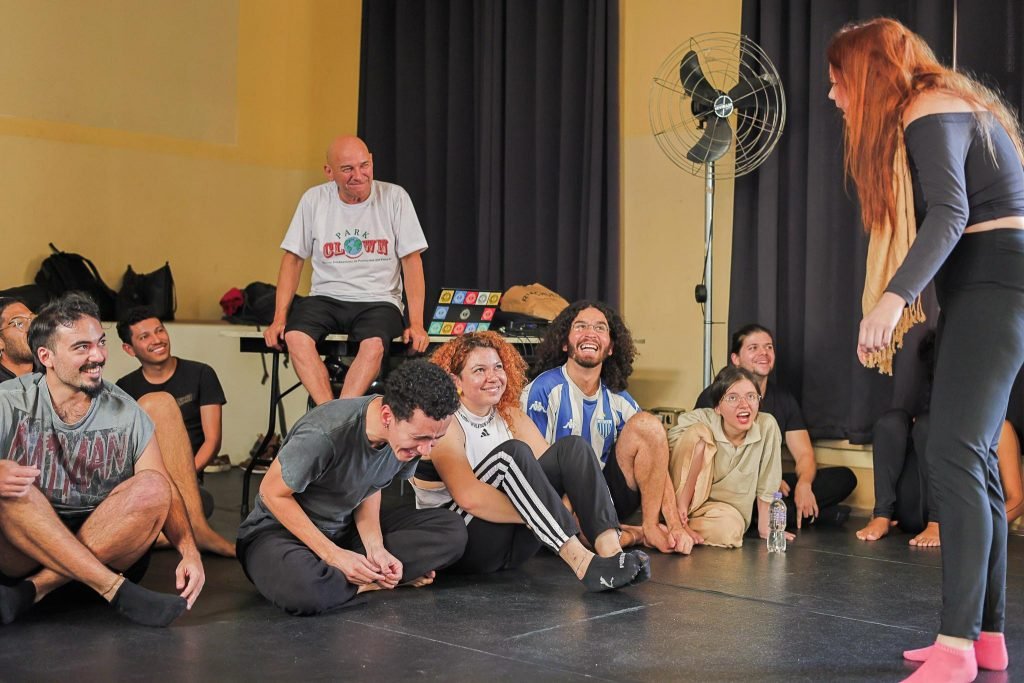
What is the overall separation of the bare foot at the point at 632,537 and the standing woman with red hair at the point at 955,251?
1.88 meters

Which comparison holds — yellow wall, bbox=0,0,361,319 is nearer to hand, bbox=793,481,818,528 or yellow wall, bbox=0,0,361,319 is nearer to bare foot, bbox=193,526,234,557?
bare foot, bbox=193,526,234,557

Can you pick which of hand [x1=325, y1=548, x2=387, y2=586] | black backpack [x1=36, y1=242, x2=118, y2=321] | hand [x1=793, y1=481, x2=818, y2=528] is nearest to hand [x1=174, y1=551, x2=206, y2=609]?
hand [x1=325, y1=548, x2=387, y2=586]

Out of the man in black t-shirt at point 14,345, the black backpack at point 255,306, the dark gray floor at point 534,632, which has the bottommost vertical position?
the dark gray floor at point 534,632

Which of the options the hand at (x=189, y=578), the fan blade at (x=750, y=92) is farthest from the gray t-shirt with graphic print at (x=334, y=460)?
the fan blade at (x=750, y=92)

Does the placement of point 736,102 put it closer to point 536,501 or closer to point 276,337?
point 276,337

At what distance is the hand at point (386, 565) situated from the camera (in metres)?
3.32

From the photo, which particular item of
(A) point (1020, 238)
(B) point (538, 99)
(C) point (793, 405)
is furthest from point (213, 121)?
(A) point (1020, 238)

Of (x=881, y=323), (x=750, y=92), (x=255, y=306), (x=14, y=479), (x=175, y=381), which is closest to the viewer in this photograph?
(x=881, y=323)

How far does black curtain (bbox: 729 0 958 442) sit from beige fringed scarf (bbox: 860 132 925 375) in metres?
2.60

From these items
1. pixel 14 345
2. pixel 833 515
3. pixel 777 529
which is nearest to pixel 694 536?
pixel 777 529

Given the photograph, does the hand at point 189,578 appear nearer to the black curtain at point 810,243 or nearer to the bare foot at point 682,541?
the bare foot at point 682,541

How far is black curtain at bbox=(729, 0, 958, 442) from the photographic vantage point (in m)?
5.23

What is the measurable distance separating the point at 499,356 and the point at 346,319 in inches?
51.3

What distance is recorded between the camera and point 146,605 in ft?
9.75
